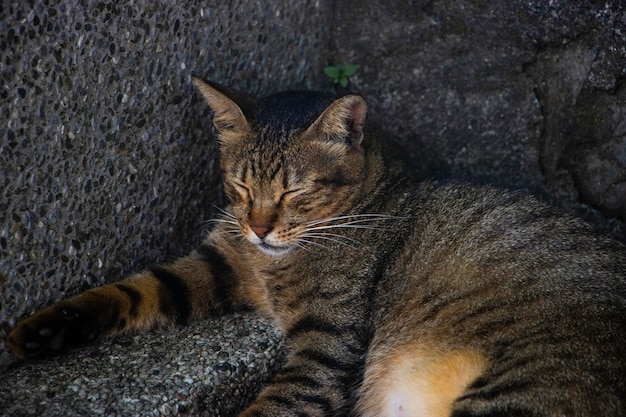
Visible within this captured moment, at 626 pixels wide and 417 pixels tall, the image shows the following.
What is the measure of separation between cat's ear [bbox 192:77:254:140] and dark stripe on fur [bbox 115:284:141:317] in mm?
806

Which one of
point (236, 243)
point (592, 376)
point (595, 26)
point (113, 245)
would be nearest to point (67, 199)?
point (113, 245)

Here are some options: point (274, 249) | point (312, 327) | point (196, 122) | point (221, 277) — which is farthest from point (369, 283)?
point (196, 122)

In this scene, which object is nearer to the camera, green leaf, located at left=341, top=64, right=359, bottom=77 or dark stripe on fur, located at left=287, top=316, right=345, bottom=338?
dark stripe on fur, located at left=287, top=316, right=345, bottom=338

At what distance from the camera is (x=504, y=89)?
4.25 m

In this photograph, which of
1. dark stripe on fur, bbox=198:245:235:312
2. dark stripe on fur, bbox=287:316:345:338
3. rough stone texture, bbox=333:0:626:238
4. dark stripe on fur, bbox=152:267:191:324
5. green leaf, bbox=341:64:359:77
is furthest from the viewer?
green leaf, bbox=341:64:359:77

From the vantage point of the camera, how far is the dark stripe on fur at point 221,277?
3736mm

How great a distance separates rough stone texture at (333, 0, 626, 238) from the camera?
400 centimetres

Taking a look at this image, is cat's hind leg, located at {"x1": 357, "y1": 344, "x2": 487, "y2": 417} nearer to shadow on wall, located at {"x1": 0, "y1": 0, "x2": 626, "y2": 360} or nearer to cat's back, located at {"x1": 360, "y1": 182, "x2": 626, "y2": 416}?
cat's back, located at {"x1": 360, "y1": 182, "x2": 626, "y2": 416}

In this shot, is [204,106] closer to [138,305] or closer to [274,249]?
[274,249]

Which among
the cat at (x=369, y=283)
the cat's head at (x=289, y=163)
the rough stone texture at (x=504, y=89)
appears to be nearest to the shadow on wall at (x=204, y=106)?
the rough stone texture at (x=504, y=89)

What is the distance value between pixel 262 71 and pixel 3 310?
1854 millimetres

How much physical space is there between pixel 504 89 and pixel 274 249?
1640 millimetres

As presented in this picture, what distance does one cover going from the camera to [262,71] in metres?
4.22

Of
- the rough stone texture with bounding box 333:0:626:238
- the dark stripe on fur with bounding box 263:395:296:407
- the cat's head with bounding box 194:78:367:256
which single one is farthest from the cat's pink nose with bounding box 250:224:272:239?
the rough stone texture with bounding box 333:0:626:238
